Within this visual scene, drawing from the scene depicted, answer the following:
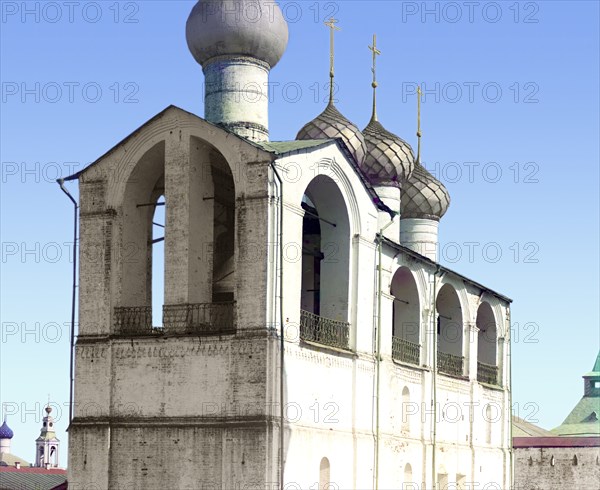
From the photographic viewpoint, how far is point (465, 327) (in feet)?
104

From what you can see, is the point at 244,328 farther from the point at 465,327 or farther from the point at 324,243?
the point at 465,327

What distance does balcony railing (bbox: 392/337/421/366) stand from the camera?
1099 inches

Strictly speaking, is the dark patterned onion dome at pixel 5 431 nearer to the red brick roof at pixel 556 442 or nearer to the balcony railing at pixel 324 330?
the red brick roof at pixel 556 442

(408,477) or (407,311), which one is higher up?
(407,311)

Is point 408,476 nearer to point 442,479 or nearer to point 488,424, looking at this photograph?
point 442,479

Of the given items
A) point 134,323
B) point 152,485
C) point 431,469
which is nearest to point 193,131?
point 134,323

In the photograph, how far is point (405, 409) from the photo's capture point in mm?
27859

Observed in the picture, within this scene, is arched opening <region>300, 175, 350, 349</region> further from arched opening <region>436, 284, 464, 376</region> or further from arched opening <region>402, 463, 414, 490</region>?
arched opening <region>436, 284, 464, 376</region>

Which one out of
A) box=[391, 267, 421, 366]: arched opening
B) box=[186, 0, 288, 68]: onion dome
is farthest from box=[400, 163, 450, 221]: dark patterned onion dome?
box=[186, 0, 288, 68]: onion dome

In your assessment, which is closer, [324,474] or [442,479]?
[324,474]

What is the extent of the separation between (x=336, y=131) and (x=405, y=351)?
17.1 feet

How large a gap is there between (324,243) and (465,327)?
7712mm

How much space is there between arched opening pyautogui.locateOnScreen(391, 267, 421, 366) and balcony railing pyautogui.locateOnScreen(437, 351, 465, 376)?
5.40 feet

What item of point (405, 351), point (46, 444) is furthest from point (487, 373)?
point (46, 444)
